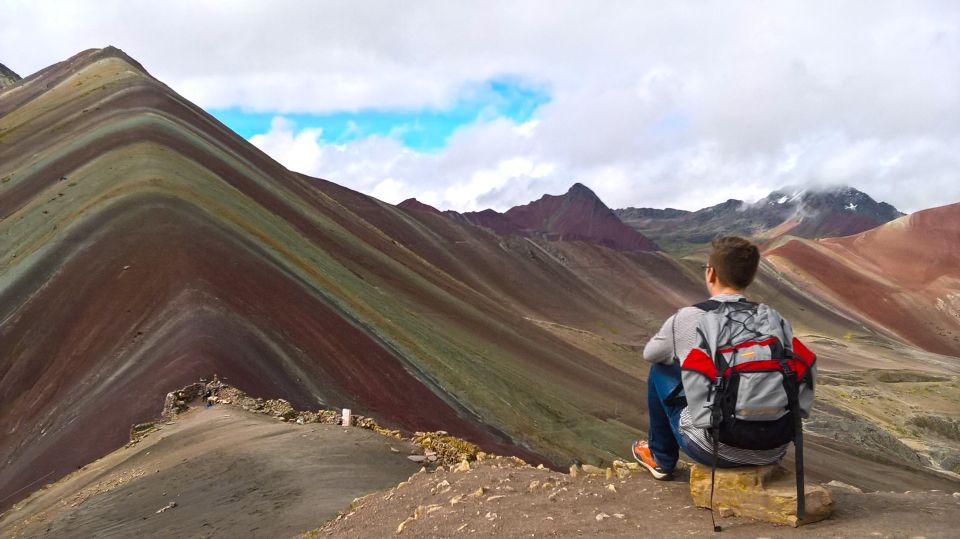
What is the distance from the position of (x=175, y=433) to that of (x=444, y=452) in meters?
4.65

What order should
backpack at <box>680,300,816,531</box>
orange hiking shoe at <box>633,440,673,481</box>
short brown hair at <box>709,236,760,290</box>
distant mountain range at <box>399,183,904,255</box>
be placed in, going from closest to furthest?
1. backpack at <box>680,300,816,531</box>
2. short brown hair at <box>709,236,760,290</box>
3. orange hiking shoe at <box>633,440,673,481</box>
4. distant mountain range at <box>399,183,904,255</box>

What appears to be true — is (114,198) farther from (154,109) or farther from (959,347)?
(959,347)

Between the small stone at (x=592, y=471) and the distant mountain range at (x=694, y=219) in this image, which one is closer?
the small stone at (x=592, y=471)

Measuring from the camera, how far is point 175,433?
38.1 ft

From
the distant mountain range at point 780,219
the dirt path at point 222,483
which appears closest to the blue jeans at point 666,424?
the dirt path at point 222,483

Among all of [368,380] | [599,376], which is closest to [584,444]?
[368,380]

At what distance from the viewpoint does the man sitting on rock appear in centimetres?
423

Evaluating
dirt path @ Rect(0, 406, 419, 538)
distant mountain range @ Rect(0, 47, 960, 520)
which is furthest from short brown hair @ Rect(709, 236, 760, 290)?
distant mountain range @ Rect(0, 47, 960, 520)

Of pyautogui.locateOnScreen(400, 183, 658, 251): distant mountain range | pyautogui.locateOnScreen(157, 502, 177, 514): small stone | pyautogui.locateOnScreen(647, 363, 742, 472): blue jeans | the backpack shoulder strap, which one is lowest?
pyautogui.locateOnScreen(157, 502, 177, 514): small stone

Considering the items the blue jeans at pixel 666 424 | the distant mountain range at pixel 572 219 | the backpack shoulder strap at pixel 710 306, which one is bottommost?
the blue jeans at pixel 666 424

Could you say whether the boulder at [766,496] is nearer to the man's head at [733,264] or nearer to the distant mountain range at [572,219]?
the man's head at [733,264]

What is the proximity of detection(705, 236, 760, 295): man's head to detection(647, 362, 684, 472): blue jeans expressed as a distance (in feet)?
2.05

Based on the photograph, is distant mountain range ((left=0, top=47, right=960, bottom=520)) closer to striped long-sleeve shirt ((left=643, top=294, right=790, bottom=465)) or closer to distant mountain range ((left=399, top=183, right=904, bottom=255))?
striped long-sleeve shirt ((left=643, top=294, right=790, bottom=465))

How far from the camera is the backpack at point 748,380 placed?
13.8ft
